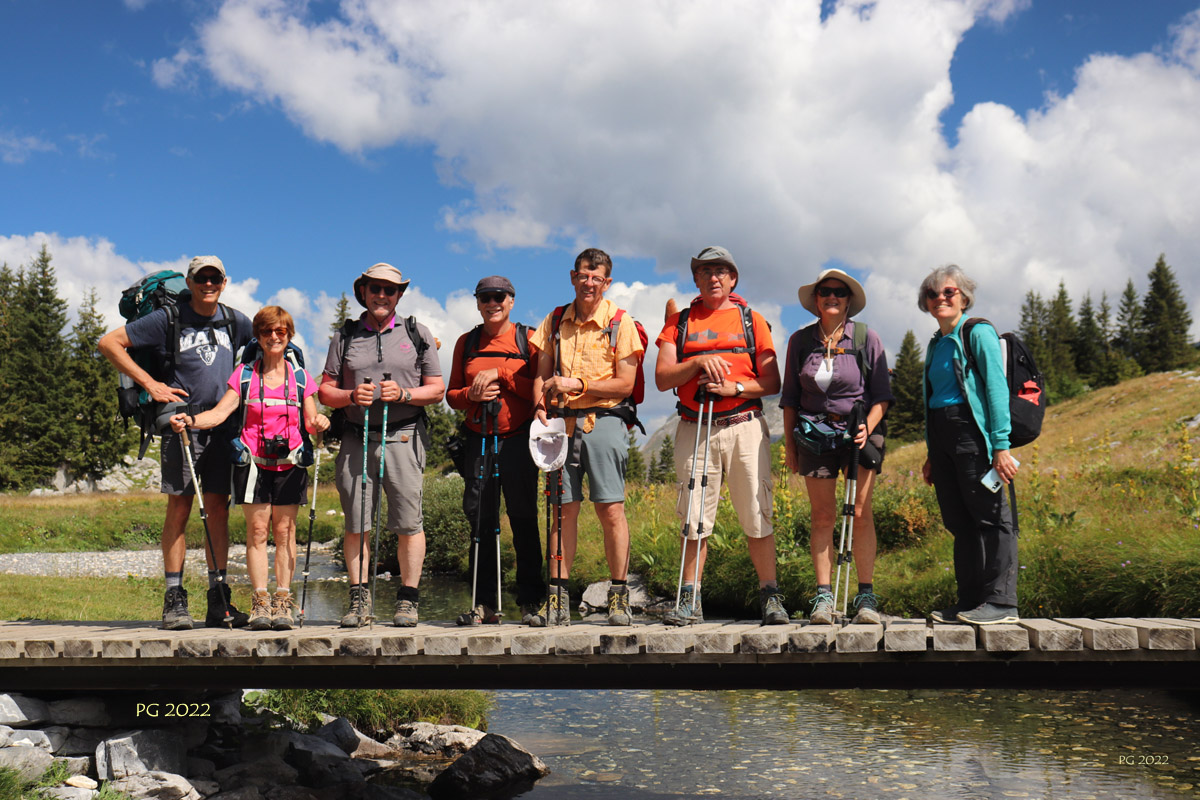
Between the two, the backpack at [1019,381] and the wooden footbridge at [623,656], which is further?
the backpack at [1019,381]

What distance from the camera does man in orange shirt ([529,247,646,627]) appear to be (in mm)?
5430

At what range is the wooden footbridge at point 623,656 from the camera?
491 cm

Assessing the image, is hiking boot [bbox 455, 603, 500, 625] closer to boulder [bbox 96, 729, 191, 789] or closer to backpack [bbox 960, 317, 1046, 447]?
boulder [bbox 96, 729, 191, 789]

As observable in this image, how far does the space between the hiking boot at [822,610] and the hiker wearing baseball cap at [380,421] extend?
261 cm

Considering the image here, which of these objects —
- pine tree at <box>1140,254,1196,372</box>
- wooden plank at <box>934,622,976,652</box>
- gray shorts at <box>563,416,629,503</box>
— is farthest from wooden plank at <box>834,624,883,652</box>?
pine tree at <box>1140,254,1196,372</box>

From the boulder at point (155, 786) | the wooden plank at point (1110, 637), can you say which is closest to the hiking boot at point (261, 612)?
the boulder at point (155, 786)

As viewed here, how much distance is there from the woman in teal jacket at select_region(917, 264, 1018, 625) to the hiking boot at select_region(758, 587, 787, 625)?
3.11 feet

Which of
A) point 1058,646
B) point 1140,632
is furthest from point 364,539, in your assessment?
point 1140,632

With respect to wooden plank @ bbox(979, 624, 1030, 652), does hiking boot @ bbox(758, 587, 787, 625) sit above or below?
above

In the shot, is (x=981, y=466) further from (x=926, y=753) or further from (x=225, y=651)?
(x=225, y=651)

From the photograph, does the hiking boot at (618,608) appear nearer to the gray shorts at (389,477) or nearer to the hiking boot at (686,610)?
the hiking boot at (686,610)

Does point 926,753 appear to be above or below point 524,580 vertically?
below

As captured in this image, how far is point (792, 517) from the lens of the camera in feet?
48.3

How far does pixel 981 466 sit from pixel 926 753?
4.08 m
